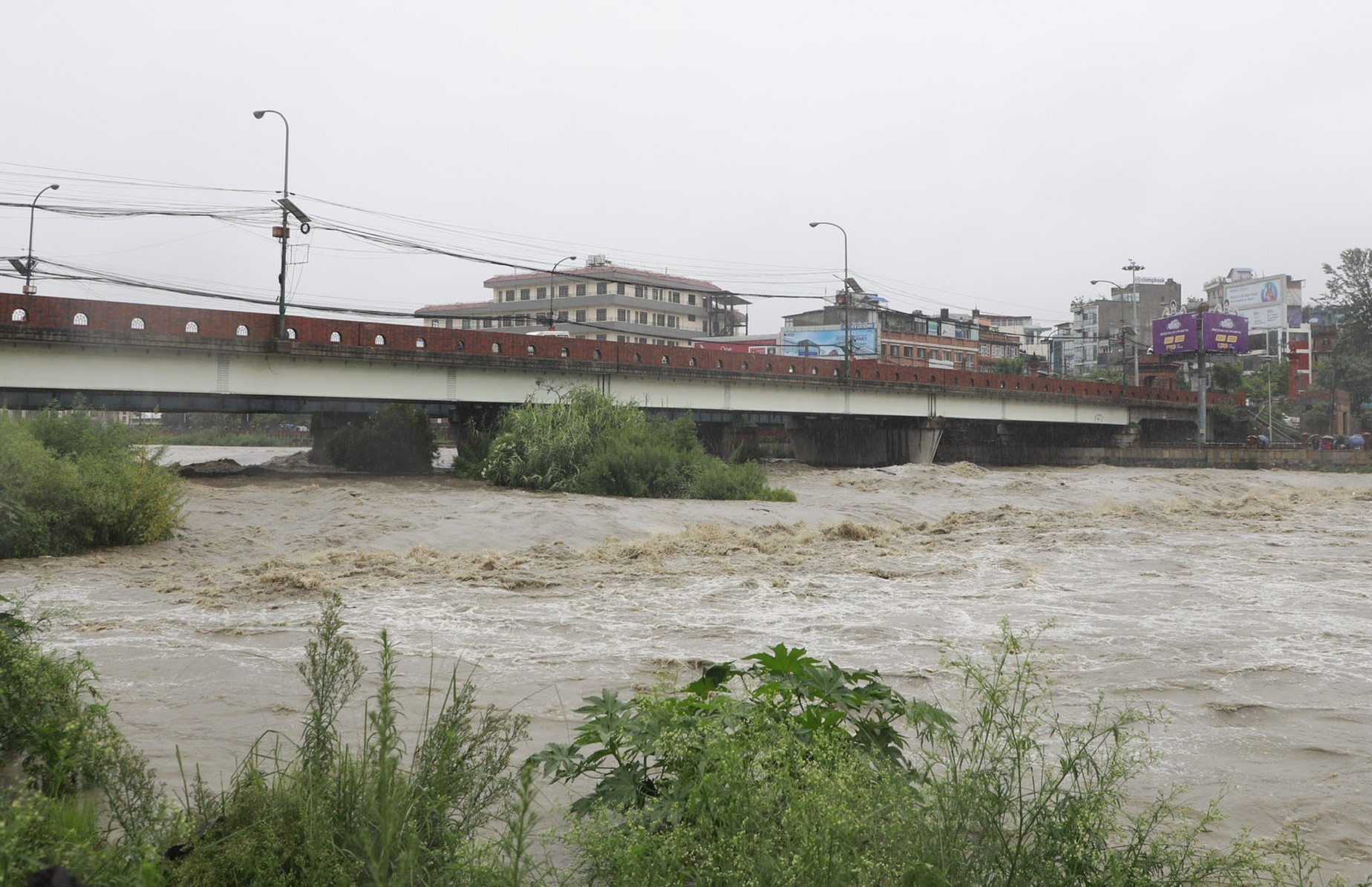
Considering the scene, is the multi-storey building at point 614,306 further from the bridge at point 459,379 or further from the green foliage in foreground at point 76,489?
the green foliage in foreground at point 76,489

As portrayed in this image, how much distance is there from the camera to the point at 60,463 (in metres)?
15.8

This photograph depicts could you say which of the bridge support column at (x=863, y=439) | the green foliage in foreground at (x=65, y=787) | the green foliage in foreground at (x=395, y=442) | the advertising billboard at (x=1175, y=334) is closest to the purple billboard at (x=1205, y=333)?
the advertising billboard at (x=1175, y=334)

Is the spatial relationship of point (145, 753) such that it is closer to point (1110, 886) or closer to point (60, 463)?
point (1110, 886)

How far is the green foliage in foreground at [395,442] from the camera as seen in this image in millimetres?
40125

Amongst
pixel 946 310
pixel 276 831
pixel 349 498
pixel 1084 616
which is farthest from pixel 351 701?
pixel 946 310

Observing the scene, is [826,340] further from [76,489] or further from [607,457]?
[76,489]

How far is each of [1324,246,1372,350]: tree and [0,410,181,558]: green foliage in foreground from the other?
81748 millimetres

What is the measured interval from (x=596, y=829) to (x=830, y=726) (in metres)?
1.06

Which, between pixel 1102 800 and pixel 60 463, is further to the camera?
pixel 60 463

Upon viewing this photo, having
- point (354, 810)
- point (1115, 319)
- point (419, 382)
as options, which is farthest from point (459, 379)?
point (1115, 319)

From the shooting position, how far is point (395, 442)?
40656 mm

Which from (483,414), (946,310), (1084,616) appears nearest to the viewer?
(1084,616)

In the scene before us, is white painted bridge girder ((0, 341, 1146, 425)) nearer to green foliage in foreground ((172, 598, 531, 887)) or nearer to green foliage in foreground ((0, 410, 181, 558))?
green foliage in foreground ((0, 410, 181, 558))

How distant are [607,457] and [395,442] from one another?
1541 cm
